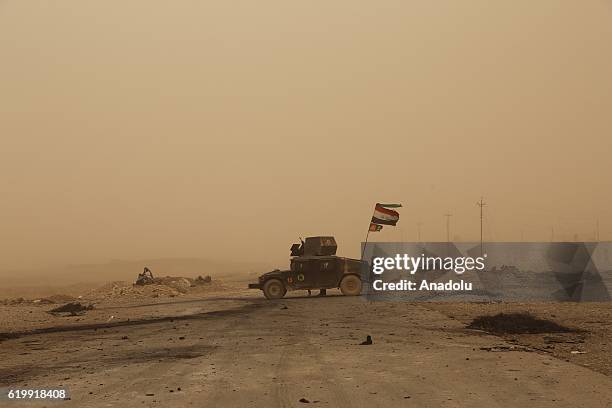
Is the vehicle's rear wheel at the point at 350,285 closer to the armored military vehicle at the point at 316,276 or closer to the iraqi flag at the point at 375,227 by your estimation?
the armored military vehicle at the point at 316,276

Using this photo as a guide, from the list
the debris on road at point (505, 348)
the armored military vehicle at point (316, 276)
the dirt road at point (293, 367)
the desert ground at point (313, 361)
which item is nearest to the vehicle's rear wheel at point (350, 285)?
the armored military vehicle at point (316, 276)

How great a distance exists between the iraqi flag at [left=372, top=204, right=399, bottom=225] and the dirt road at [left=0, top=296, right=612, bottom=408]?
12.8 meters

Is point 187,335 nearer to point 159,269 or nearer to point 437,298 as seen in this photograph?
point 437,298

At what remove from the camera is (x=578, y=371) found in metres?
10.4

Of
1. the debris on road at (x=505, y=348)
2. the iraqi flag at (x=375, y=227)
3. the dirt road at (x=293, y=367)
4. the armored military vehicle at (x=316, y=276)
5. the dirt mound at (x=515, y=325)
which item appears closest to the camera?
the dirt road at (x=293, y=367)

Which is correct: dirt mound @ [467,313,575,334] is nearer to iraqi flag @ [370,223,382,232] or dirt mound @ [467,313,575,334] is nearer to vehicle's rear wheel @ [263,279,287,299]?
vehicle's rear wheel @ [263,279,287,299]

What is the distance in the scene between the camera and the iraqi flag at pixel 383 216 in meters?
31.2

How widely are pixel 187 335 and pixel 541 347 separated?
26.4ft

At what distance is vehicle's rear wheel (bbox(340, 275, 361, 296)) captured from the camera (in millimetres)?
29188

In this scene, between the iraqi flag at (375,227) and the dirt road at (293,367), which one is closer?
the dirt road at (293,367)

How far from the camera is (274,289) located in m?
29.4

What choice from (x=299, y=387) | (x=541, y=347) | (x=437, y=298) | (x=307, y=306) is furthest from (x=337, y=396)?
(x=437, y=298)

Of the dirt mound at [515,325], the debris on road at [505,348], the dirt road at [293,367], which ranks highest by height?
the dirt mound at [515,325]

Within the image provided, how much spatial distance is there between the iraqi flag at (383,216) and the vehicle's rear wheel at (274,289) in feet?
17.5
